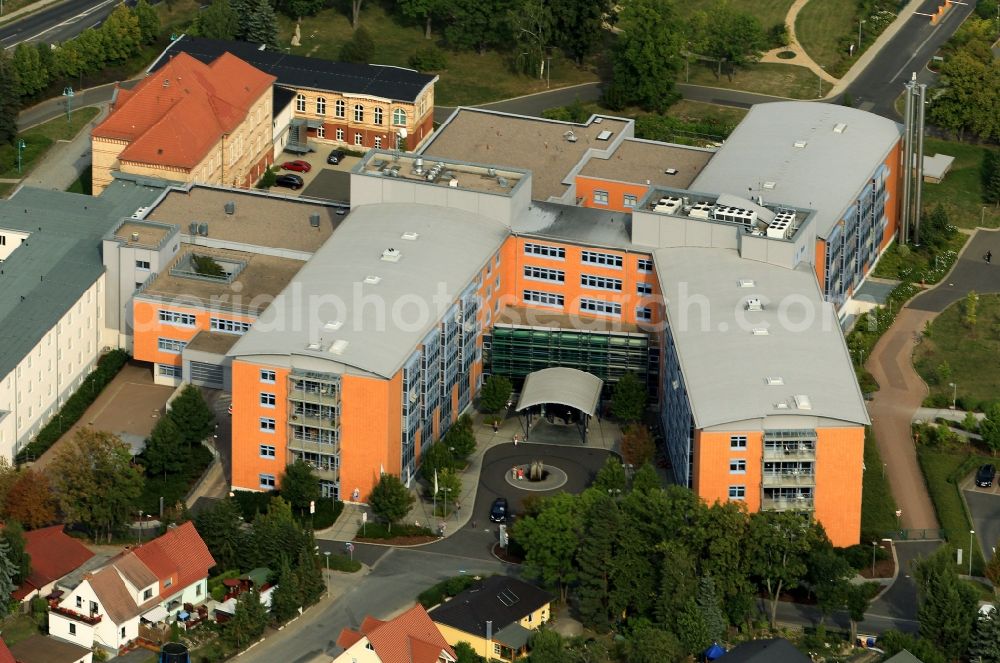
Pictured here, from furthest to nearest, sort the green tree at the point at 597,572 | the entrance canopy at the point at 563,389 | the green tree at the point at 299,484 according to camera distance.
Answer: the entrance canopy at the point at 563,389
the green tree at the point at 299,484
the green tree at the point at 597,572

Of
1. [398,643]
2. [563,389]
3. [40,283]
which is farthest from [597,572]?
[40,283]

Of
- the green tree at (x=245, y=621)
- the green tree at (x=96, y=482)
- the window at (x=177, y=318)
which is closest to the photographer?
the green tree at (x=245, y=621)

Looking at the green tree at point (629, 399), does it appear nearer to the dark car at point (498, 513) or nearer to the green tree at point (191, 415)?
the dark car at point (498, 513)

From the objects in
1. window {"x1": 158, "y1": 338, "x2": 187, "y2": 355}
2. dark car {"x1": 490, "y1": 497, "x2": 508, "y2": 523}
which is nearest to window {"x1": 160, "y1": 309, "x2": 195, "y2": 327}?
window {"x1": 158, "y1": 338, "x2": 187, "y2": 355}

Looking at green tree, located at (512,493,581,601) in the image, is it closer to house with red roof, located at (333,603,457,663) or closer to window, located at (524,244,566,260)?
house with red roof, located at (333,603,457,663)

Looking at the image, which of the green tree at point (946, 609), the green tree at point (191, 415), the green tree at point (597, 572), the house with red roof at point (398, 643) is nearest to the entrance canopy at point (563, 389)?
the green tree at point (597, 572)

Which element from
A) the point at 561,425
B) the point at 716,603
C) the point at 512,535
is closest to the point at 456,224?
A: the point at 561,425
